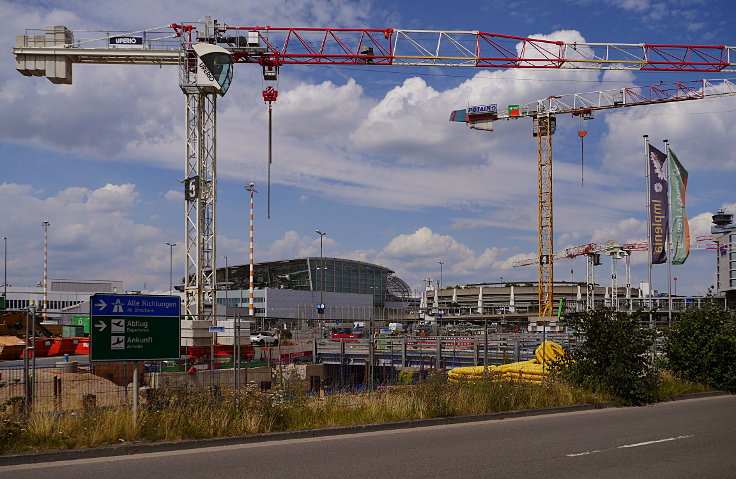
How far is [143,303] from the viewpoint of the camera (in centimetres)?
1227

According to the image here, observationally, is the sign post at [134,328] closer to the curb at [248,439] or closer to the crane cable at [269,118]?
the curb at [248,439]

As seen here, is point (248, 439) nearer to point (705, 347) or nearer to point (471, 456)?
point (471, 456)

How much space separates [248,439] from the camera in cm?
1181

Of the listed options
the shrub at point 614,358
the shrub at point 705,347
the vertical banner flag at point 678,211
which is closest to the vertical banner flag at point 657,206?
the vertical banner flag at point 678,211

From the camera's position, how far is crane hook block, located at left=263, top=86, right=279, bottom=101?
4422 cm

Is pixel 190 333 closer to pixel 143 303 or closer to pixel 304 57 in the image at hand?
pixel 143 303

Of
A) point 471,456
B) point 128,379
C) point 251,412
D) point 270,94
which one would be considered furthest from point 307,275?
point 471,456

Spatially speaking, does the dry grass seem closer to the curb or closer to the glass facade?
the curb

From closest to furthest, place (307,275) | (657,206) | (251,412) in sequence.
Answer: (251,412), (657,206), (307,275)

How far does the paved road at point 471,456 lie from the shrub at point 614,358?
3.09 m

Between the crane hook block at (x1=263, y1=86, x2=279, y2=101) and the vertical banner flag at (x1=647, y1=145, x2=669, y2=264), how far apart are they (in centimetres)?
2246

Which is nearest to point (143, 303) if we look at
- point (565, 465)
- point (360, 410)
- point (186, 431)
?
point (186, 431)

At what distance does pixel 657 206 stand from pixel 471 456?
24.7m

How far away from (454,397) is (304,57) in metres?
35.7
